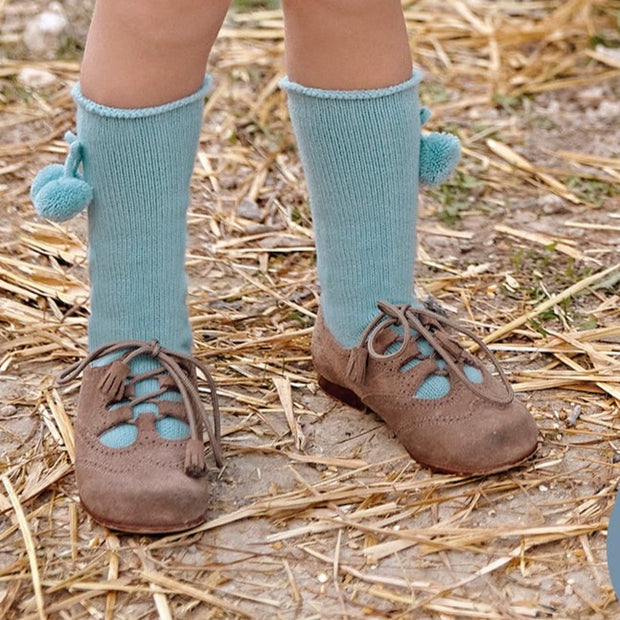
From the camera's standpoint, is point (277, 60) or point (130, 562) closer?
point (130, 562)

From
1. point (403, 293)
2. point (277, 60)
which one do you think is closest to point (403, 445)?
point (403, 293)

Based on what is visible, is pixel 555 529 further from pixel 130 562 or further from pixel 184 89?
pixel 184 89

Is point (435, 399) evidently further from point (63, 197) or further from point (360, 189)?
point (63, 197)

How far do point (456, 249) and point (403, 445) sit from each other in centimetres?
57

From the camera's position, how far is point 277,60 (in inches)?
89.8

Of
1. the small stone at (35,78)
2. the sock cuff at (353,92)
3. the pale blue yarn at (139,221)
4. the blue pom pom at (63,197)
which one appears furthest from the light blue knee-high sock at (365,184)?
the small stone at (35,78)

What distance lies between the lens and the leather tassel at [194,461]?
105cm

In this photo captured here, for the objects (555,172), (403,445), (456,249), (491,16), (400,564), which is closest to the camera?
(400,564)

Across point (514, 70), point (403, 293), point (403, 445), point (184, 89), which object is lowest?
point (514, 70)

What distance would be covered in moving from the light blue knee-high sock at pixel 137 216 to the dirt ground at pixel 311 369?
14 centimetres

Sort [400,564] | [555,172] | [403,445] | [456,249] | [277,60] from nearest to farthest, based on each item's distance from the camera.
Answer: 1. [400,564]
2. [403,445]
3. [456,249]
4. [555,172]
5. [277,60]

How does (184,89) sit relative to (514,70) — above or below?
above

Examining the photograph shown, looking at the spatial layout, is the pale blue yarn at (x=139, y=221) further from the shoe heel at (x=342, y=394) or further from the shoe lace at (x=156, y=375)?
the shoe heel at (x=342, y=394)

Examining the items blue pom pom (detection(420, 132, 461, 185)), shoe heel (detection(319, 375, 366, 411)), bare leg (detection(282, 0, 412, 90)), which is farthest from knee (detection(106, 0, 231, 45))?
shoe heel (detection(319, 375, 366, 411))
